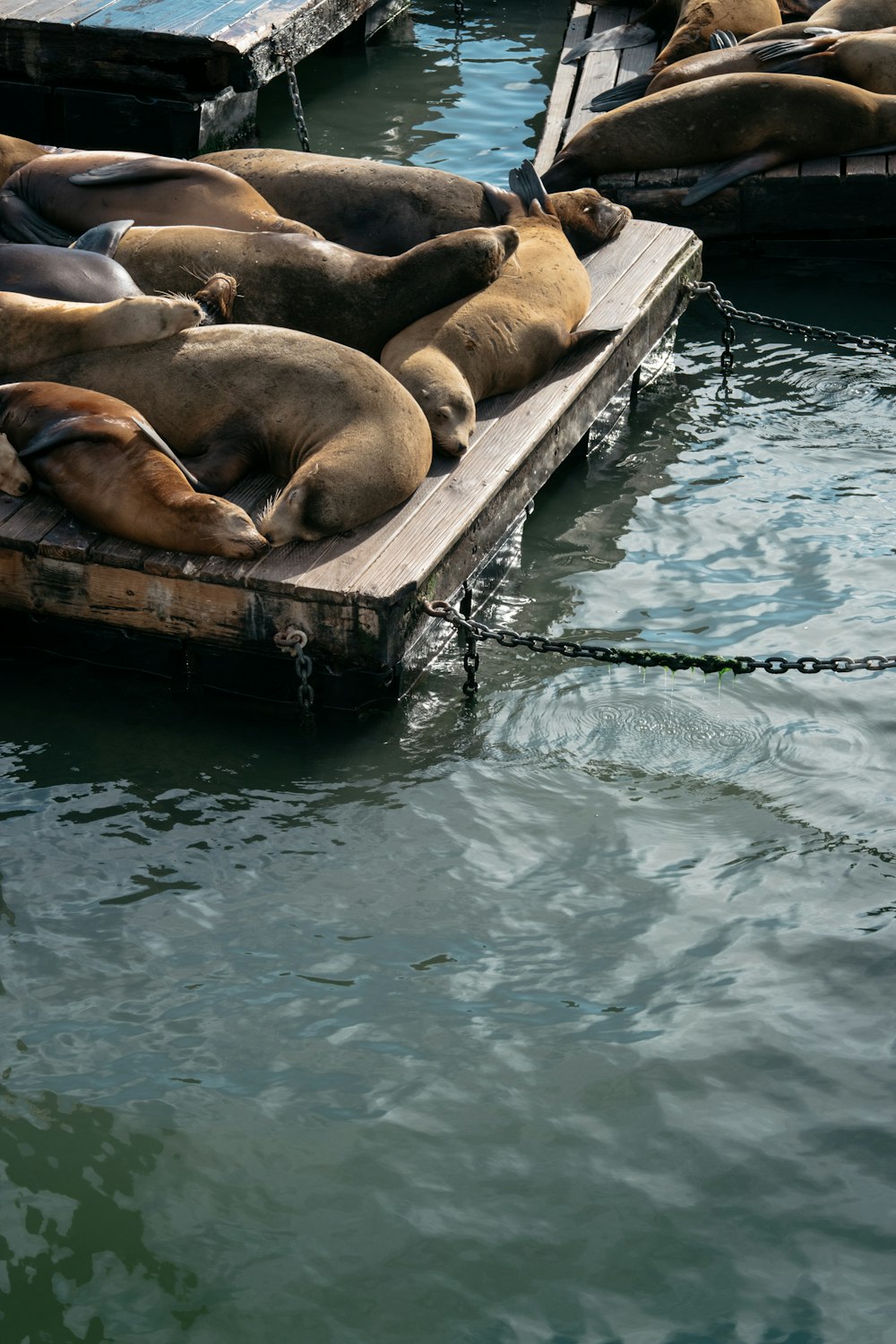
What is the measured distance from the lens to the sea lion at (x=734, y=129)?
8.16m

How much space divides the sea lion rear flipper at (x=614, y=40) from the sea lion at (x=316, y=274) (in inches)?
234

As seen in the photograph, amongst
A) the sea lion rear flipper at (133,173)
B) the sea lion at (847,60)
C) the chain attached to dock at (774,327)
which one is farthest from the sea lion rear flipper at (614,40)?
the sea lion rear flipper at (133,173)

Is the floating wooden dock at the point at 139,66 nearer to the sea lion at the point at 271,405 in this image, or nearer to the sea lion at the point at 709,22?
the sea lion at the point at 709,22

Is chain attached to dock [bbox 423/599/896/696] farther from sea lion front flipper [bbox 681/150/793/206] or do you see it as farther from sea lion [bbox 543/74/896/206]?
sea lion [bbox 543/74/896/206]

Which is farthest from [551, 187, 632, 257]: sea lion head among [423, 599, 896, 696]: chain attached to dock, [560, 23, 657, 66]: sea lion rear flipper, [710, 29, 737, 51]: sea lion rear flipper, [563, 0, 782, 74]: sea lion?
[560, 23, 657, 66]: sea lion rear flipper

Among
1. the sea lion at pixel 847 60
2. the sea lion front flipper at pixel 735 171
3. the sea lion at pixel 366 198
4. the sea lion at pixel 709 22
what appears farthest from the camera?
the sea lion at pixel 709 22

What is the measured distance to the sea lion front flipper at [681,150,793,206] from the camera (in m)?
8.10

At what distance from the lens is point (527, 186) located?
6.58 m

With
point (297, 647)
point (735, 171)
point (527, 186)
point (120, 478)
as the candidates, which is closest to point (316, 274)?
point (120, 478)

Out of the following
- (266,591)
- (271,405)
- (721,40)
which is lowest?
(266,591)

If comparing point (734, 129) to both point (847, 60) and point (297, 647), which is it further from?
point (297, 647)

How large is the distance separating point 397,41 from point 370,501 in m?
9.20

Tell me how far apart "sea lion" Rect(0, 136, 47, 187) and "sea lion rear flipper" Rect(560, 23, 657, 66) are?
535 centimetres

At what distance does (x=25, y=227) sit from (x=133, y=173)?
0.52 metres
